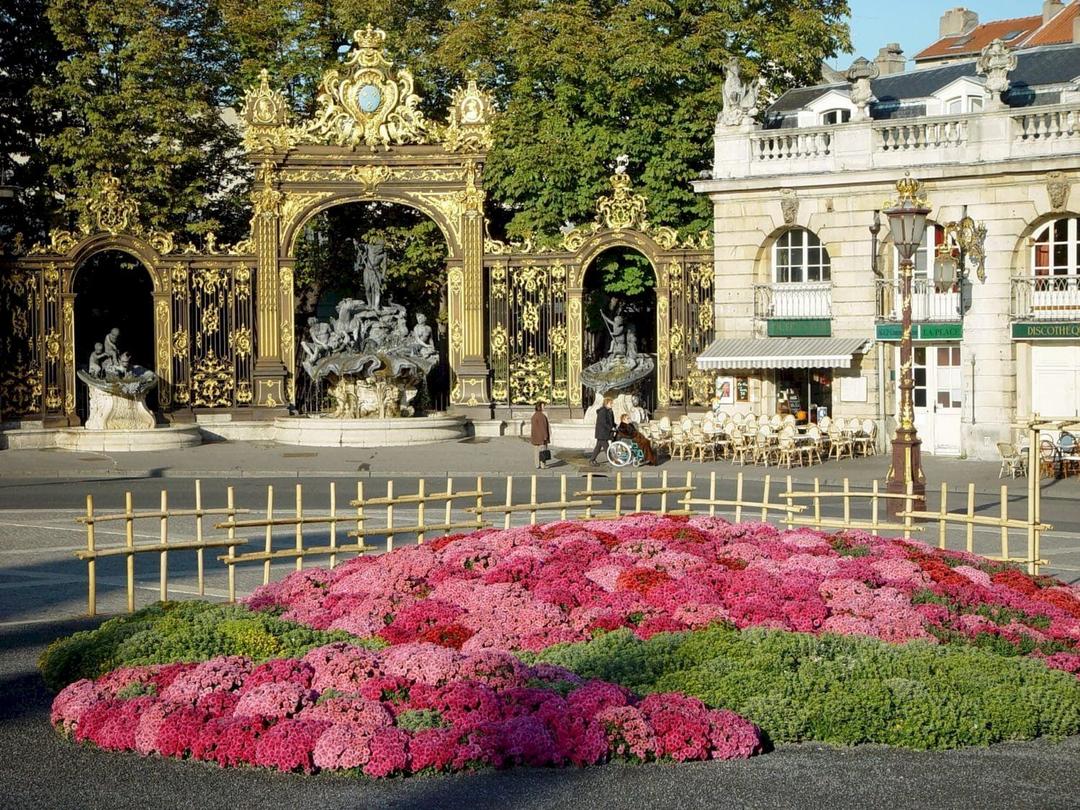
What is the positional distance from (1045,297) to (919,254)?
9.28ft

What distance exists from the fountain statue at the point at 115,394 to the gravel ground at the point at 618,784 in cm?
2717

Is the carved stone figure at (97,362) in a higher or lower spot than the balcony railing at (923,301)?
lower

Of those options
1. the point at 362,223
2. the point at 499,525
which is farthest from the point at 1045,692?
the point at 362,223

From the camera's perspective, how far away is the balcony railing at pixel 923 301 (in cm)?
3397

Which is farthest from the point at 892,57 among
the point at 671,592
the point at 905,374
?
the point at 671,592

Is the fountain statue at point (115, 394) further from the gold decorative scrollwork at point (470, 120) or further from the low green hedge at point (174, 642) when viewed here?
the low green hedge at point (174, 642)

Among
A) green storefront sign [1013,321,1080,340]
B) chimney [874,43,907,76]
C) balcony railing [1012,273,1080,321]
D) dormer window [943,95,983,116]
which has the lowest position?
green storefront sign [1013,321,1080,340]

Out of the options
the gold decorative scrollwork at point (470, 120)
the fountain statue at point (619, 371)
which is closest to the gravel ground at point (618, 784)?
the fountain statue at point (619, 371)

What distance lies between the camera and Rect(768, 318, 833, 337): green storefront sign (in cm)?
3522

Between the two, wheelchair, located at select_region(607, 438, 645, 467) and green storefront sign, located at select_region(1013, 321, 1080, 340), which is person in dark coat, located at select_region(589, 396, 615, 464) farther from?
green storefront sign, located at select_region(1013, 321, 1080, 340)

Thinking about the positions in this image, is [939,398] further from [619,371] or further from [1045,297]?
[619,371]

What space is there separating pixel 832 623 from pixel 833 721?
2.06 m

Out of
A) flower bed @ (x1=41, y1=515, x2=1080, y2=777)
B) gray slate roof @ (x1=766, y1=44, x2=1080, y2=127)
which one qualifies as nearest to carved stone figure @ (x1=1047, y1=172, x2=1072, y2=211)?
gray slate roof @ (x1=766, y1=44, x2=1080, y2=127)

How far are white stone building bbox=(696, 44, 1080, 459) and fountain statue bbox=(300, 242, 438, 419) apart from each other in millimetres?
6570
